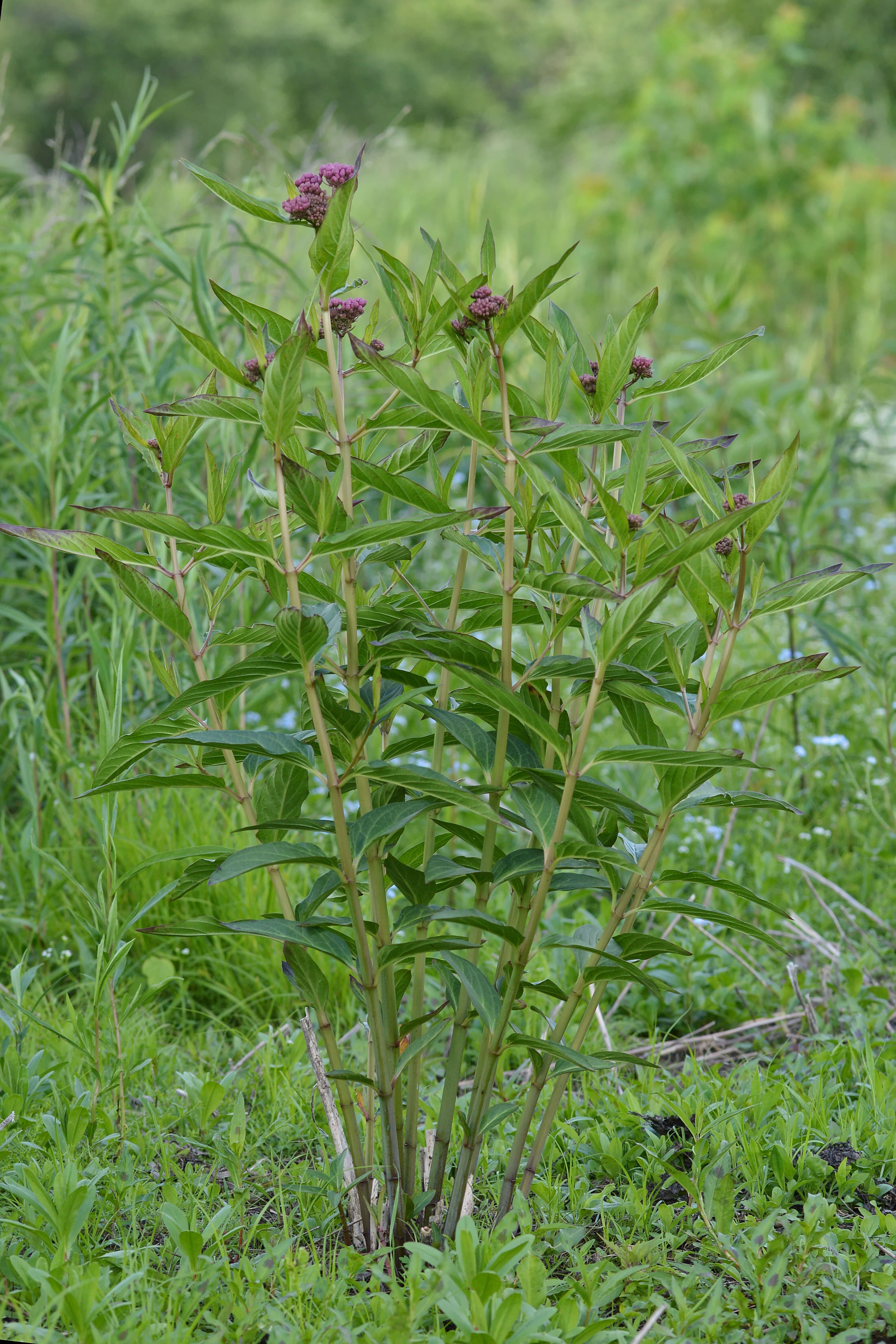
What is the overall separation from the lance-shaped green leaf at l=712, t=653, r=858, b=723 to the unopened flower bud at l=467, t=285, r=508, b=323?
466 mm

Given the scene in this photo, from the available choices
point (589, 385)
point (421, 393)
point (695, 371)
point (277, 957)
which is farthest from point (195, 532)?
point (277, 957)

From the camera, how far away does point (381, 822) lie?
1262mm

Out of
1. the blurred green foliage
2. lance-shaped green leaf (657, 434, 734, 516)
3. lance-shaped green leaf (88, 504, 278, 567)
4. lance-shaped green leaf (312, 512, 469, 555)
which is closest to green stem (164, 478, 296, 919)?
lance-shaped green leaf (88, 504, 278, 567)

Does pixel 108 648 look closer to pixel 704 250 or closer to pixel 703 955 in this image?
pixel 703 955

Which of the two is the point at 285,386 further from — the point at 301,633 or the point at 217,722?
the point at 217,722

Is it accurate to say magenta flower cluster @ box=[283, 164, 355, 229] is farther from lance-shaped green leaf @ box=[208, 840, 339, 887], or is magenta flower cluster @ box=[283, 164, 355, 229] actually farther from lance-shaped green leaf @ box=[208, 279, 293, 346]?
lance-shaped green leaf @ box=[208, 840, 339, 887]

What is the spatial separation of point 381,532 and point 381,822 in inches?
12.8

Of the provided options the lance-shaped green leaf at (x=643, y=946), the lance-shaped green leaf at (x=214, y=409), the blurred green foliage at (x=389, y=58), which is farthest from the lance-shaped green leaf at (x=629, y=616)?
the blurred green foliage at (x=389, y=58)

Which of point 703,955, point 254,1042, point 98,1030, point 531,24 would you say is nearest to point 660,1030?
point 703,955

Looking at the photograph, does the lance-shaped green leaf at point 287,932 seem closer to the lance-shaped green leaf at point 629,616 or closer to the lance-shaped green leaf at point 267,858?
the lance-shaped green leaf at point 267,858

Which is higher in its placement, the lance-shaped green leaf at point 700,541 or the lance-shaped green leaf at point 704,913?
the lance-shaped green leaf at point 700,541

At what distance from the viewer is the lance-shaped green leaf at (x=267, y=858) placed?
1199 mm

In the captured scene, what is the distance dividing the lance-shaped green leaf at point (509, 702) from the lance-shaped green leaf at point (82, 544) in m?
0.36

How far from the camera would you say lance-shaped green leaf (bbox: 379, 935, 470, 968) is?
4.03 ft
